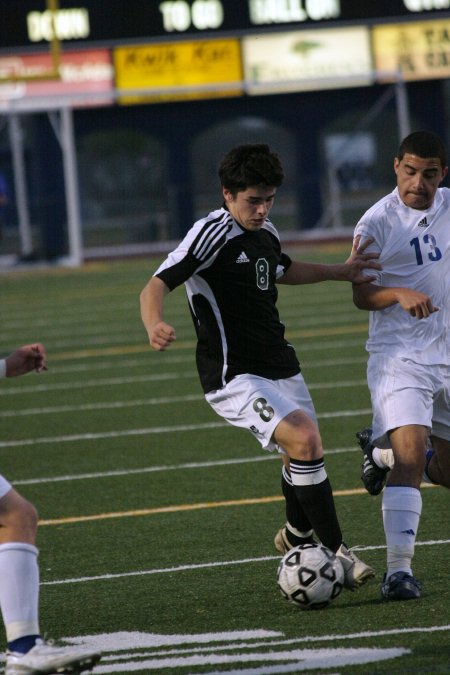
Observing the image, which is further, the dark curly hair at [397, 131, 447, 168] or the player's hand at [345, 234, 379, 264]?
the player's hand at [345, 234, 379, 264]

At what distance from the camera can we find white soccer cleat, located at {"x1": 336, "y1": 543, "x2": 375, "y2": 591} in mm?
5785

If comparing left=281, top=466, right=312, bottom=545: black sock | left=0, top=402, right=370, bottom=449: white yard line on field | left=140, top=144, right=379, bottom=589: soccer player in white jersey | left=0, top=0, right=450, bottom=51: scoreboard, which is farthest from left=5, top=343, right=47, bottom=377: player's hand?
left=0, top=0, right=450, bottom=51: scoreboard

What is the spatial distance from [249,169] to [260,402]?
0.94 m

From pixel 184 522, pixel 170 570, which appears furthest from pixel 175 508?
pixel 170 570

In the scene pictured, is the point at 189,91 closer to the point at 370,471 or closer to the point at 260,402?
the point at 370,471

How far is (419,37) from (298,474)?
83.7 feet

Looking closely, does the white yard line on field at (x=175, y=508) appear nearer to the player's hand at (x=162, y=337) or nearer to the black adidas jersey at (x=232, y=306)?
the black adidas jersey at (x=232, y=306)

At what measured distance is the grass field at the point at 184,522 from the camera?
16.7 ft

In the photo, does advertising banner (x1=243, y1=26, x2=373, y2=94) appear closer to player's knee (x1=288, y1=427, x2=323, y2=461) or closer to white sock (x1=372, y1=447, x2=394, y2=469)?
white sock (x1=372, y1=447, x2=394, y2=469)

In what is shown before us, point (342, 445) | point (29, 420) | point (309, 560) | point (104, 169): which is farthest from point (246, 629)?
point (104, 169)

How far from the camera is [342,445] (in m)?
9.41

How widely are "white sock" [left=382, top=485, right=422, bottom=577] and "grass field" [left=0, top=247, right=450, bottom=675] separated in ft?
0.59

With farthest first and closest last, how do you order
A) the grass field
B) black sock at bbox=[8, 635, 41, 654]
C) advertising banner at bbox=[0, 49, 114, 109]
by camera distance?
advertising banner at bbox=[0, 49, 114, 109], the grass field, black sock at bbox=[8, 635, 41, 654]

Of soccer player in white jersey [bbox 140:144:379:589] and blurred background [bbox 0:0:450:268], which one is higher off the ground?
blurred background [bbox 0:0:450:268]
